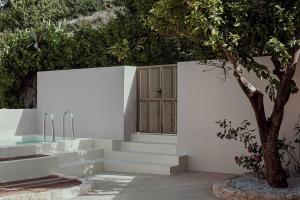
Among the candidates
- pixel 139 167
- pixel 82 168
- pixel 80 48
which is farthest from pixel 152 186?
pixel 80 48

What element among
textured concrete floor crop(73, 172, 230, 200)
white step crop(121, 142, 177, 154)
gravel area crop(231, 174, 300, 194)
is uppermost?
white step crop(121, 142, 177, 154)

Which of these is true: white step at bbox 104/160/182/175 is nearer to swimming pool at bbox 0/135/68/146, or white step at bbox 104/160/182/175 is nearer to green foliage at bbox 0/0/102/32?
swimming pool at bbox 0/135/68/146

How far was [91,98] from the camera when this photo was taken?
41.3 ft

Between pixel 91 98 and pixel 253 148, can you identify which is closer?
pixel 253 148

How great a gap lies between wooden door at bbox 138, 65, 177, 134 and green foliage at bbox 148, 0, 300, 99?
410 centimetres

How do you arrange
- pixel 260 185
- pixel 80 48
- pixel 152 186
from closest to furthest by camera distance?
1. pixel 260 185
2. pixel 152 186
3. pixel 80 48

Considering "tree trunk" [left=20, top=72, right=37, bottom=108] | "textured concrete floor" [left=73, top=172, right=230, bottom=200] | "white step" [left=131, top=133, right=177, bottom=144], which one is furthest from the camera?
"tree trunk" [left=20, top=72, right=37, bottom=108]

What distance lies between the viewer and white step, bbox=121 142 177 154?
34.7ft

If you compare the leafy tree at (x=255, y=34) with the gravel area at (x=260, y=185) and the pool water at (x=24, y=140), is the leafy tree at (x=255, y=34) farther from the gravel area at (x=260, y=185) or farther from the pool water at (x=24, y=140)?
the pool water at (x=24, y=140)

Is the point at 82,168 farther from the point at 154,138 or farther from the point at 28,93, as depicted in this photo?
the point at 28,93

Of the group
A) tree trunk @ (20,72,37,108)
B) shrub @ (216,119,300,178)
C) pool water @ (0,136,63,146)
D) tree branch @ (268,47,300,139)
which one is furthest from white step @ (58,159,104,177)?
tree trunk @ (20,72,37,108)

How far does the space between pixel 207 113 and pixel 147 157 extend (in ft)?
5.75

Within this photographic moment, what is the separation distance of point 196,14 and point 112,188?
3705 millimetres

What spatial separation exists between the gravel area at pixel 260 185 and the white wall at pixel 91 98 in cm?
454
